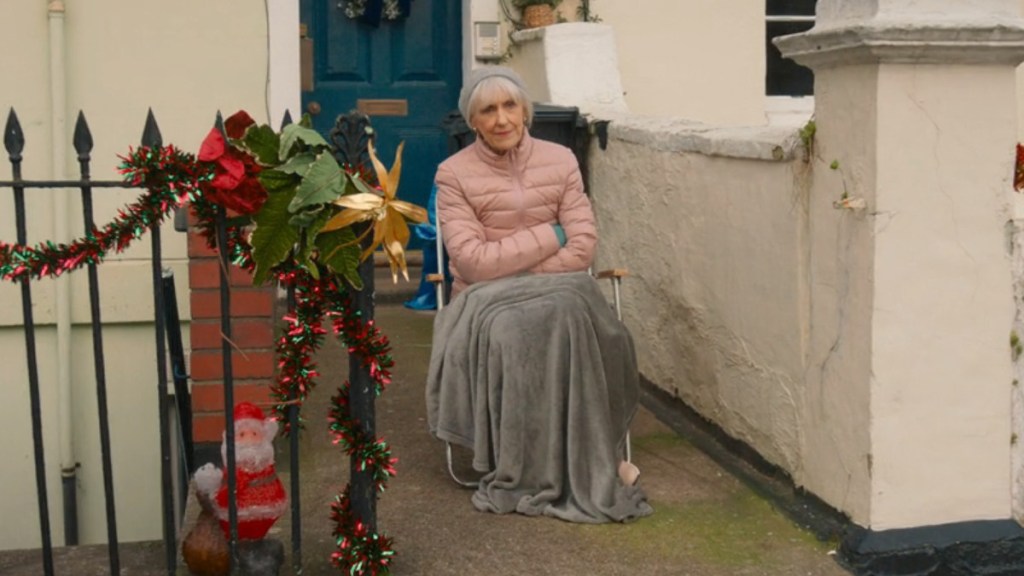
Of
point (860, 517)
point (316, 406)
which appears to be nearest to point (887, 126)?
point (860, 517)

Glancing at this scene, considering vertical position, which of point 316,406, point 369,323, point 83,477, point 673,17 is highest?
point 673,17

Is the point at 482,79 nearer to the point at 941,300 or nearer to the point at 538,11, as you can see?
the point at 941,300

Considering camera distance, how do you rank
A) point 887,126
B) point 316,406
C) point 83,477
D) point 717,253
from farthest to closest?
1. point 83,477
2. point 316,406
3. point 717,253
4. point 887,126

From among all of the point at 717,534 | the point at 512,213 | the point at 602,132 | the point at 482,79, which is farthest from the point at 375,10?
the point at 717,534

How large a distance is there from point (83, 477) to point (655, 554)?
3391 mm

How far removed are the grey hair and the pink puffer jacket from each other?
0.48ft

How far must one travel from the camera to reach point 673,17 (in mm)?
8820

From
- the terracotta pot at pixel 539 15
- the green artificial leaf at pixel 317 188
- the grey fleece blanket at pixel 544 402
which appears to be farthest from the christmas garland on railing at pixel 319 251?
the terracotta pot at pixel 539 15

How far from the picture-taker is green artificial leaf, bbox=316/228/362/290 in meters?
3.75

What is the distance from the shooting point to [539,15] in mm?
8469

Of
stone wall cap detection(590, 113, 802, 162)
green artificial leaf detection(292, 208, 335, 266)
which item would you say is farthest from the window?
green artificial leaf detection(292, 208, 335, 266)

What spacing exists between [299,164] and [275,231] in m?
→ 0.19

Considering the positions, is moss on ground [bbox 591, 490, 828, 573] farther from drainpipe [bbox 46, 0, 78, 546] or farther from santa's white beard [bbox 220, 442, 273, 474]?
drainpipe [bbox 46, 0, 78, 546]

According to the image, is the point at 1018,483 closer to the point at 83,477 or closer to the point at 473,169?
the point at 473,169
